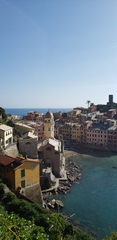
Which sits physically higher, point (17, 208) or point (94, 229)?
point (17, 208)

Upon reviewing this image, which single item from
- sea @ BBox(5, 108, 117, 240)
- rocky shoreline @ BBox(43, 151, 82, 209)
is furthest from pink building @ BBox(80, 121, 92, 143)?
Answer: sea @ BBox(5, 108, 117, 240)

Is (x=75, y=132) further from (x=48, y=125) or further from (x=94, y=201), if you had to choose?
(x=94, y=201)

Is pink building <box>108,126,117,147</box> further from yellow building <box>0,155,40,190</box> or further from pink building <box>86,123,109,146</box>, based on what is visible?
yellow building <box>0,155,40,190</box>

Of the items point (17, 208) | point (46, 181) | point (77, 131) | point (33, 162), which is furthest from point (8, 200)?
point (77, 131)

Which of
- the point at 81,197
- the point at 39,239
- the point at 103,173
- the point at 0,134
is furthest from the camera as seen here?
the point at 103,173

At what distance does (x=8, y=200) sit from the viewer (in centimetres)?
1989

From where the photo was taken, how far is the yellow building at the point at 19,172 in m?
23.4

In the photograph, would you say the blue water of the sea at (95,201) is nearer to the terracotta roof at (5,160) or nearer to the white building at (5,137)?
the terracotta roof at (5,160)

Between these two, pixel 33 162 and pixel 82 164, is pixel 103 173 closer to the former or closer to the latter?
pixel 82 164

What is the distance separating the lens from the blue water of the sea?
2214cm

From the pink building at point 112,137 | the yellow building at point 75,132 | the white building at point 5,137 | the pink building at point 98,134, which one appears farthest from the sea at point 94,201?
the yellow building at point 75,132

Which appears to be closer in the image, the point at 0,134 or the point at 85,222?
the point at 85,222

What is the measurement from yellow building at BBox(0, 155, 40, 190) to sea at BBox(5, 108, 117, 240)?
16.3ft

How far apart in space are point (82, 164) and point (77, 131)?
20.5 metres
